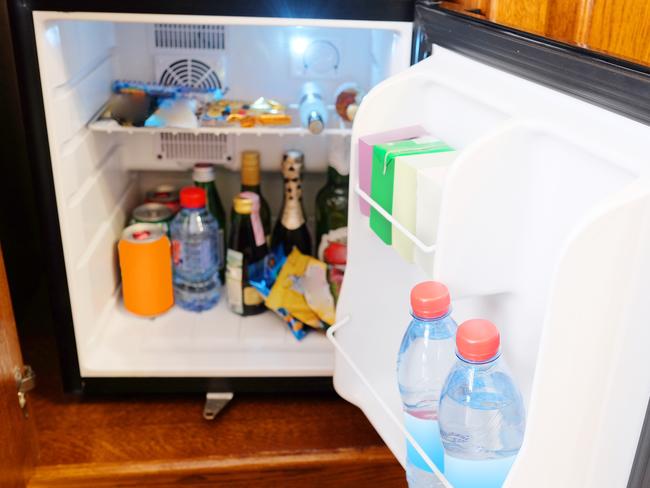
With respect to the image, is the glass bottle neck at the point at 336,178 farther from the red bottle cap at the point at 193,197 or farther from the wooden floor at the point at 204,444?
the wooden floor at the point at 204,444

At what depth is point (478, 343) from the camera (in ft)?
2.60

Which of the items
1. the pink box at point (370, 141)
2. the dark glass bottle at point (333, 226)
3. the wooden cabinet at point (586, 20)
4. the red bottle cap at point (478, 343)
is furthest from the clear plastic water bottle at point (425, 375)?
the dark glass bottle at point (333, 226)

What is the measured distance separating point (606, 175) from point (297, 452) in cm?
83

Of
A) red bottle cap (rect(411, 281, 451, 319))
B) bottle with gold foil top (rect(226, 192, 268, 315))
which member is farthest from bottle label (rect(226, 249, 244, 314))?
red bottle cap (rect(411, 281, 451, 319))

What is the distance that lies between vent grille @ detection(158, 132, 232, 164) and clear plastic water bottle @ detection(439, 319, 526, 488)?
1.00m

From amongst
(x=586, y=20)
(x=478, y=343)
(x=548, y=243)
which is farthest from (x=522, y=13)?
(x=478, y=343)

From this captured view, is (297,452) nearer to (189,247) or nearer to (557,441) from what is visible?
(189,247)

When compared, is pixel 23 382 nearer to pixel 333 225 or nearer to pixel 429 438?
pixel 429 438

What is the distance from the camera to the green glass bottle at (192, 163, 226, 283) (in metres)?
1.67

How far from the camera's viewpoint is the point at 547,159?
2.72 ft

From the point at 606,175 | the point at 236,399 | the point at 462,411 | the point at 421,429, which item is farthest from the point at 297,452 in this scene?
the point at 606,175

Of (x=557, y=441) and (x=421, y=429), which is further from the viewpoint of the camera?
(x=421, y=429)

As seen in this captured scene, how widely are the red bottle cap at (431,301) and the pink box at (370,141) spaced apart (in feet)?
0.85

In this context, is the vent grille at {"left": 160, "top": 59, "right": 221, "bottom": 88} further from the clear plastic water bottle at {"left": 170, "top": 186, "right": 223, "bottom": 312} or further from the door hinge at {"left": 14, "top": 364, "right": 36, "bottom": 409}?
the door hinge at {"left": 14, "top": 364, "right": 36, "bottom": 409}
